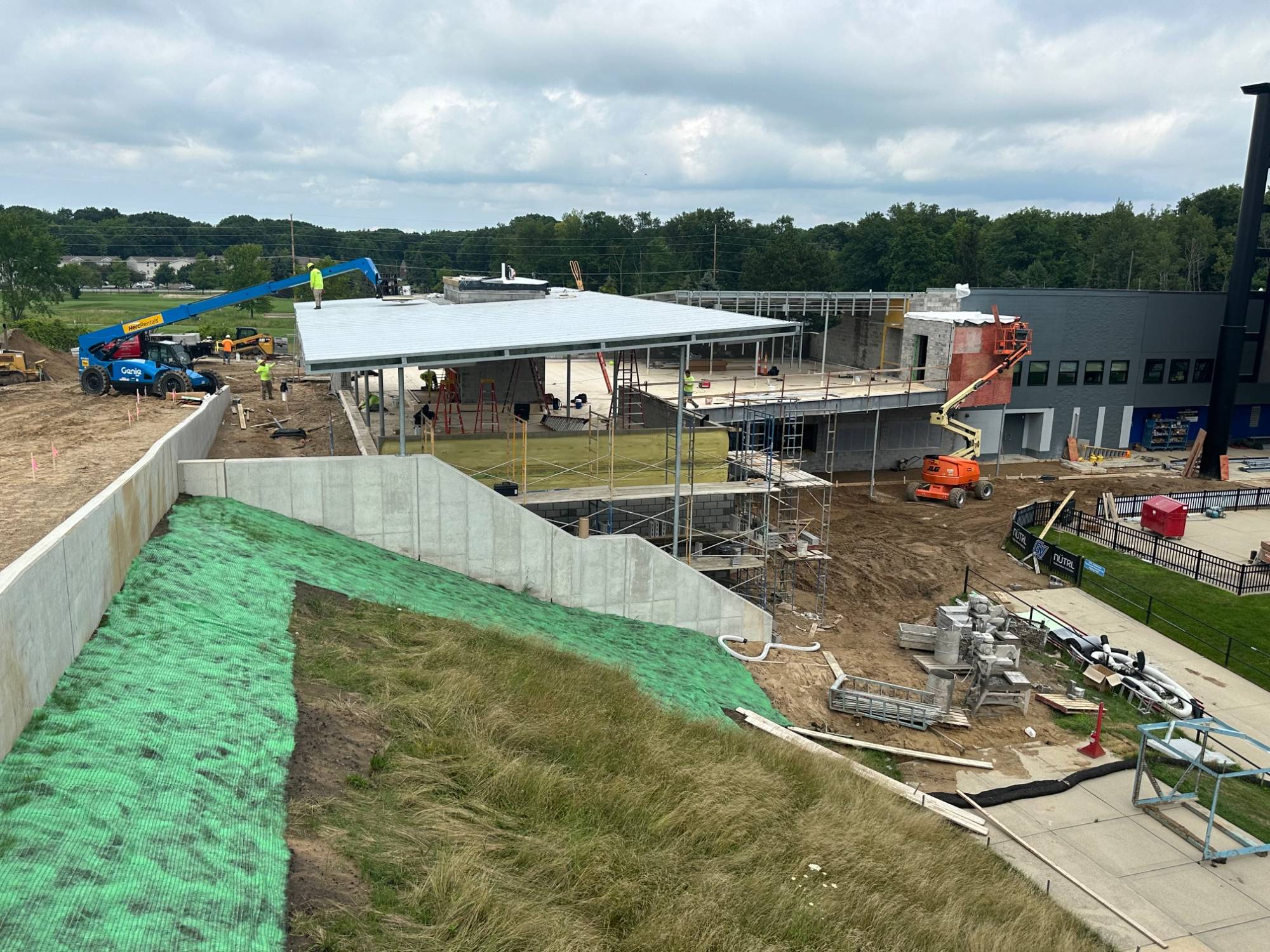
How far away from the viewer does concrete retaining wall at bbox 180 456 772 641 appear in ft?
59.9

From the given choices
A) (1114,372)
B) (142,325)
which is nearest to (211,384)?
(142,325)

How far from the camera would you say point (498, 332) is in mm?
20766

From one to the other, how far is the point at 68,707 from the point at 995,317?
3921 cm

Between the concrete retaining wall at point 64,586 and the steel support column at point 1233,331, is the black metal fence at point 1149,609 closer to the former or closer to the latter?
the steel support column at point 1233,331

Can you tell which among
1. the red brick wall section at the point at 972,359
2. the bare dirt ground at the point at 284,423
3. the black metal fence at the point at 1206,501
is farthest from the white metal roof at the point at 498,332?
the black metal fence at the point at 1206,501

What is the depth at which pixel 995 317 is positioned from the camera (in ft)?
133

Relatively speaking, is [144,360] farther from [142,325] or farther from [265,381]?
[265,381]

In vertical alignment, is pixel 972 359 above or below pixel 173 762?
above

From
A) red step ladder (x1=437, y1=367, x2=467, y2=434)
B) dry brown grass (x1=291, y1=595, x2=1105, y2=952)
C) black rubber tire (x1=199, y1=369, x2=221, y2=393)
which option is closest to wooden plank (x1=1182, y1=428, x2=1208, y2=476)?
red step ladder (x1=437, y1=367, x2=467, y2=434)

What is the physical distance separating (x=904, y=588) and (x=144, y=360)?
27191 millimetres

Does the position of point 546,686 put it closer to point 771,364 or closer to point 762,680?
point 762,680

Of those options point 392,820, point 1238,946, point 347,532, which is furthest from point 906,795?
point 347,532

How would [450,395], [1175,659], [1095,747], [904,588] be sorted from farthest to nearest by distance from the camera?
[904,588], [450,395], [1175,659], [1095,747]

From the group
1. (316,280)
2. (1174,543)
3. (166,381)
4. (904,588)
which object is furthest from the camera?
(166,381)
